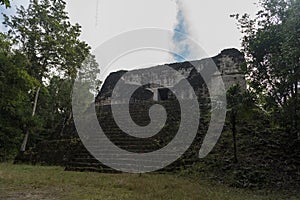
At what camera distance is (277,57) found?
6707mm

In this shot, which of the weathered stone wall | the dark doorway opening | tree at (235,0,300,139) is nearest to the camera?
tree at (235,0,300,139)

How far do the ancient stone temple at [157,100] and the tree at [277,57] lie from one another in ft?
3.56

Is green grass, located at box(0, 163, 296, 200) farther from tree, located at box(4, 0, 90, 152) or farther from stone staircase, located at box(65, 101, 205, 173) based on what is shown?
tree, located at box(4, 0, 90, 152)

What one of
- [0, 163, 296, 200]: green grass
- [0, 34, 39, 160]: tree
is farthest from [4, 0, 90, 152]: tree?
[0, 163, 296, 200]: green grass

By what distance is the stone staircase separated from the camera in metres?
8.76

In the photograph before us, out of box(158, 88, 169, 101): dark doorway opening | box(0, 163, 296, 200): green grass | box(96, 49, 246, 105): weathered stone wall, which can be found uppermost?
box(96, 49, 246, 105): weathered stone wall

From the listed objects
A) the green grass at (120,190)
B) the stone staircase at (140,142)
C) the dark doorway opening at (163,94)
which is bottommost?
the green grass at (120,190)

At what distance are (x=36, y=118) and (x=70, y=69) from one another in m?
3.22

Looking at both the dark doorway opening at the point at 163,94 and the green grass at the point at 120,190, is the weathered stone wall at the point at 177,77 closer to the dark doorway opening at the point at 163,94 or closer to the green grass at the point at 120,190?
the dark doorway opening at the point at 163,94

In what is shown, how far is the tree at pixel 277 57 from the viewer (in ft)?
20.4

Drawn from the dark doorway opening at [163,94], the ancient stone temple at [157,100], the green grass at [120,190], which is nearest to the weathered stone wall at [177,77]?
the ancient stone temple at [157,100]

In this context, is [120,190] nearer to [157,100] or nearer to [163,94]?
[157,100]

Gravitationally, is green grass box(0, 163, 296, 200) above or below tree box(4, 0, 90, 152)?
below

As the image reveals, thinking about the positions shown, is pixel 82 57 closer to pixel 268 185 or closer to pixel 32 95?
pixel 32 95
